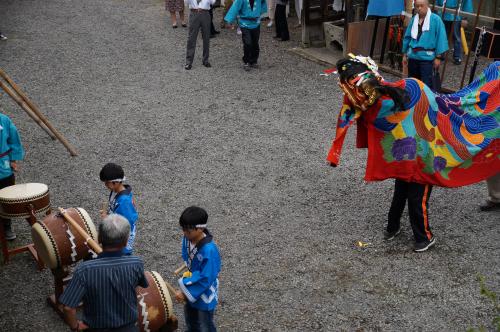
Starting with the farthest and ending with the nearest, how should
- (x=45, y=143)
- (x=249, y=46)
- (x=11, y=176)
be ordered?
(x=249, y=46)
(x=45, y=143)
(x=11, y=176)

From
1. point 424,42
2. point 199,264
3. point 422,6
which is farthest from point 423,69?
point 199,264

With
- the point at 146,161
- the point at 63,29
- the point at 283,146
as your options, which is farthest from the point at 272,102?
the point at 63,29

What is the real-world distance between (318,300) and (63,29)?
10.2 m

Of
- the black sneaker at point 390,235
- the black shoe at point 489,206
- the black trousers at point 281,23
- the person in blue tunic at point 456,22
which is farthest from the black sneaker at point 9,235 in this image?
the black trousers at point 281,23

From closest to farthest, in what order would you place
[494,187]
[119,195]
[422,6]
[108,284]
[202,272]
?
1. [108,284]
2. [202,272]
3. [119,195]
4. [494,187]
5. [422,6]

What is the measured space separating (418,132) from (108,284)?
3007mm

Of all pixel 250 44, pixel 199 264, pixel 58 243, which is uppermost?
pixel 199 264

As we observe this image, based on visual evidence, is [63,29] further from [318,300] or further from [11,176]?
[318,300]

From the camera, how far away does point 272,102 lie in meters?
8.66

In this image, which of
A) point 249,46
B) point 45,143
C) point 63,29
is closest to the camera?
point 45,143

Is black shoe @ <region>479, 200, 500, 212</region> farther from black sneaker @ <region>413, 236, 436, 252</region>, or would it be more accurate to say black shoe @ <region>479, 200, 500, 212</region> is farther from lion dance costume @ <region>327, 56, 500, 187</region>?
black sneaker @ <region>413, 236, 436, 252</region>

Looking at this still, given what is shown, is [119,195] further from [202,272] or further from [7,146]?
[7,146]

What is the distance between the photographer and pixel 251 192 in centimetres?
623

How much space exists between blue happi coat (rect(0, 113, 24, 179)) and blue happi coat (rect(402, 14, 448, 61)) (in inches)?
204
